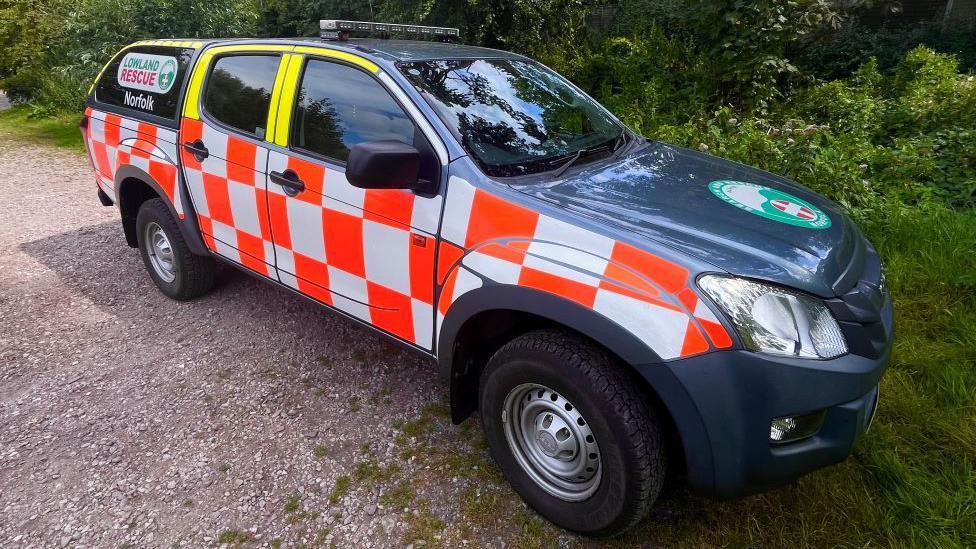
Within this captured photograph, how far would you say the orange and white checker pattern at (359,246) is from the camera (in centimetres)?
245

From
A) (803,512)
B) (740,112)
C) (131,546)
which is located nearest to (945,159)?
(740,112)

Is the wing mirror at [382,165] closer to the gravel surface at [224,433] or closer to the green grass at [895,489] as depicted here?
the gravel surface at [224,433]

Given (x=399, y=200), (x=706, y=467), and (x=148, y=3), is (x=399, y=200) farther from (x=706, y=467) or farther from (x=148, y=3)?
(x=148, y=3)

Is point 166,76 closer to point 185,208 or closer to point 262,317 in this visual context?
point 185,208

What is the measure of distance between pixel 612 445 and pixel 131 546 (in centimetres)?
187

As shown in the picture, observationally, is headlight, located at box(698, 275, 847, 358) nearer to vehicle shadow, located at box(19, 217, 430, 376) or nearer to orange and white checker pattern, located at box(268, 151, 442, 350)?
orange and white checker pattern, located at box(268, 151, 442, 350)

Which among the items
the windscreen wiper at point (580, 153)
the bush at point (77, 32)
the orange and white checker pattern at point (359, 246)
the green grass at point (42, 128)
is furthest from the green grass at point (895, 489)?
the green grass at point (42, 128)

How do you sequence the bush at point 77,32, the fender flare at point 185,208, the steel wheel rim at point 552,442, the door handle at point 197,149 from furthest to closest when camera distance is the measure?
the bush at point 77,32 → the fender flare at point 185,208 → the door handle at point 197,149 → the steel wheel rim at point 552,442

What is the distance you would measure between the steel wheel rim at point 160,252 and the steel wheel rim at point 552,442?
2.80 metres

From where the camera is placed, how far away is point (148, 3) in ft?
29.0

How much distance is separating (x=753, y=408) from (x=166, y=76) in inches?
147

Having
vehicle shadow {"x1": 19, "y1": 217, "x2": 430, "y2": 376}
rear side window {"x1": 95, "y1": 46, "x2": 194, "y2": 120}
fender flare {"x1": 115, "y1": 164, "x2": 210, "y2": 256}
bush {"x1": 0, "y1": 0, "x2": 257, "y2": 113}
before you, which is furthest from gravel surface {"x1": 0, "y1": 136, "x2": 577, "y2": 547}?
bush {"x1": 0, "y1": 0, "x2": 257, "y2": 113}

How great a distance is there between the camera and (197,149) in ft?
11.1

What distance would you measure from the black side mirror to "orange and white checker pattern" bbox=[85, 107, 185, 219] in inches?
76.0
